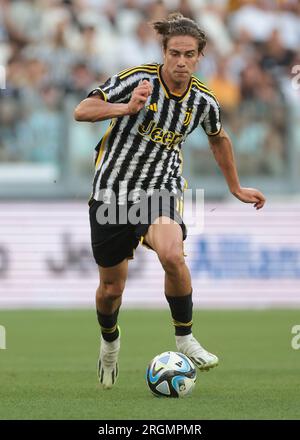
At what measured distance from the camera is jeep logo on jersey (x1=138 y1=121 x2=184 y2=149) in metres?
6.85

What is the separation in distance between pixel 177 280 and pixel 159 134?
0.96 m

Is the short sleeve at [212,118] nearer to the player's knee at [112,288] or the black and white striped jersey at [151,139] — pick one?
the black and white striped jersey at [151,139]

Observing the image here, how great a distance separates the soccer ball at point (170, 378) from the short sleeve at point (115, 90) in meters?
1.65

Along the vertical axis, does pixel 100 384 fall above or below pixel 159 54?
below

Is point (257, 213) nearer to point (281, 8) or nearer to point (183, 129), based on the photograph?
point (281, 8)

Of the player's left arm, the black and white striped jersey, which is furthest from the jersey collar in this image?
the player's left arm

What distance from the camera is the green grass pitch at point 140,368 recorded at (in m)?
5.84

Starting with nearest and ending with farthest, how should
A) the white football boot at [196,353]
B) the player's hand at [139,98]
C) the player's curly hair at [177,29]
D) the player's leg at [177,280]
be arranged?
the player's hand at [139,98] < the player's leg at [177,280] < the white football boot at [196,353] < the player's curly hair at [177,29]

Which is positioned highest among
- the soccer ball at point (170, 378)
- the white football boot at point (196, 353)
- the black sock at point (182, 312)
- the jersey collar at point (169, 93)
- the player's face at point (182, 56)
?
the player's face at point (182, 56)

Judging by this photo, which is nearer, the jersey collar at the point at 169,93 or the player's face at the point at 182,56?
the player's face at the point at 182,56

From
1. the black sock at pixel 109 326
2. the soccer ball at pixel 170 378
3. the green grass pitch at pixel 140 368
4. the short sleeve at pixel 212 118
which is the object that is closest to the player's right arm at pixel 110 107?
the short sleeve at pixel 212 118

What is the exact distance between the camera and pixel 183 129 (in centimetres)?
690
